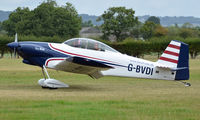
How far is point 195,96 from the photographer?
13078 millimetres

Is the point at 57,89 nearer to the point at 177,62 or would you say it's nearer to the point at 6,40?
the point at 177,62

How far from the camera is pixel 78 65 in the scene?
15.0m

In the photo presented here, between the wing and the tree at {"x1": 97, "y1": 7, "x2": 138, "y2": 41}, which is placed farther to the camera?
the tree at {"x1": 97, "y1": 7, "x2": 138, "y2": 41}

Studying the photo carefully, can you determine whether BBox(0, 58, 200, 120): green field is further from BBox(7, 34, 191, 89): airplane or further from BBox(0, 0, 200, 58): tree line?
BBox(0, 0, 200, 58): tree line

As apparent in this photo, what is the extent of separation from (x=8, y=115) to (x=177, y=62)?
820 centimetres

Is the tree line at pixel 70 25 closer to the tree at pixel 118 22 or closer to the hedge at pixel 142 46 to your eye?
the tree at pixel 118 22

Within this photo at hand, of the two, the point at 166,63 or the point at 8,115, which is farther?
the point at 166,63

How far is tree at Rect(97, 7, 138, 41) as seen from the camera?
79.7 m

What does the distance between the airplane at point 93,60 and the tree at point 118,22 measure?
63.3m

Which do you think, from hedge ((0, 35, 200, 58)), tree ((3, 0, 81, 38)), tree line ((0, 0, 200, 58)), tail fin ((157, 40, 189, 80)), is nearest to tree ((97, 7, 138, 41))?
tree line ((0, 0, 200, 58))

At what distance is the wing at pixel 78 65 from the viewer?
48.1 ft

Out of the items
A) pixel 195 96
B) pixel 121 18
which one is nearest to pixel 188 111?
pixel 195 96

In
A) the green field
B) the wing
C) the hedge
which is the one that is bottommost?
the hedge

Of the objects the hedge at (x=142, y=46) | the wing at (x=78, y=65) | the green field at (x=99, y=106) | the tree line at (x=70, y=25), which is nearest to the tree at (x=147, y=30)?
the tree line at (x=70, y=25)
